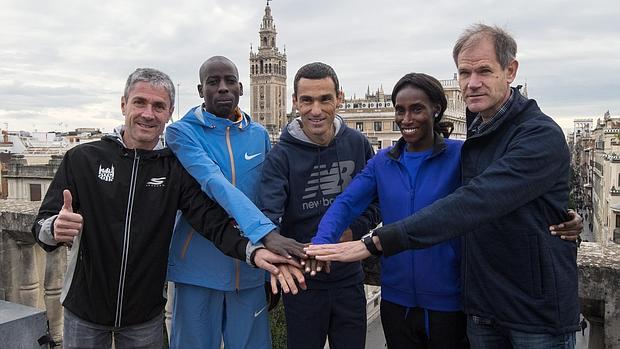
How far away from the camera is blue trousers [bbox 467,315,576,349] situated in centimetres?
240

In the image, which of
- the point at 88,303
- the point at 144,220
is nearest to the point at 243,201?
the point at 144,220

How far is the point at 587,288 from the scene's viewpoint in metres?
2.85

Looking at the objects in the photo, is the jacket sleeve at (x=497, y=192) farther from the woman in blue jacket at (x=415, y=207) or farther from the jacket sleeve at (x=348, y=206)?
the jacket sleeve at (x=348, y=206)

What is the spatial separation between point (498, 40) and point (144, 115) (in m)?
1.95

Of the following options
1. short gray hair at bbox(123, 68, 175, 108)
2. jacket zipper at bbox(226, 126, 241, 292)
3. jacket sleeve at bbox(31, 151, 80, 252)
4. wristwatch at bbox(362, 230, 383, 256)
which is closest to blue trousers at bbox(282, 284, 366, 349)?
jacket zipper at bbox(226, 126, 241, 292)

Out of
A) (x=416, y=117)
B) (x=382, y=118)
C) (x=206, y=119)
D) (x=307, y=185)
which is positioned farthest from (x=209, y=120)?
(x=382, y=118)

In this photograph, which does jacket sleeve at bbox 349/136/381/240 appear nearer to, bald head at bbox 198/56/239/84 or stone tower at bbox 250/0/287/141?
bald head at bbox 198/56/239/84

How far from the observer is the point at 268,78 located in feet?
354

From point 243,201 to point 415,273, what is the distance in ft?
3.22

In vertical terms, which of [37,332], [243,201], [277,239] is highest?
[243,201]

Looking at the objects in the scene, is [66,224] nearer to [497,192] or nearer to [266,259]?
[266,259]

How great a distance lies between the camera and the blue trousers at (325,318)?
3090mm

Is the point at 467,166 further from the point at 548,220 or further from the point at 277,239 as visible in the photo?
the point at 277,239

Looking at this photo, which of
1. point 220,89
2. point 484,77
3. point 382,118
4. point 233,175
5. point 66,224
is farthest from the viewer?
point 382,118
